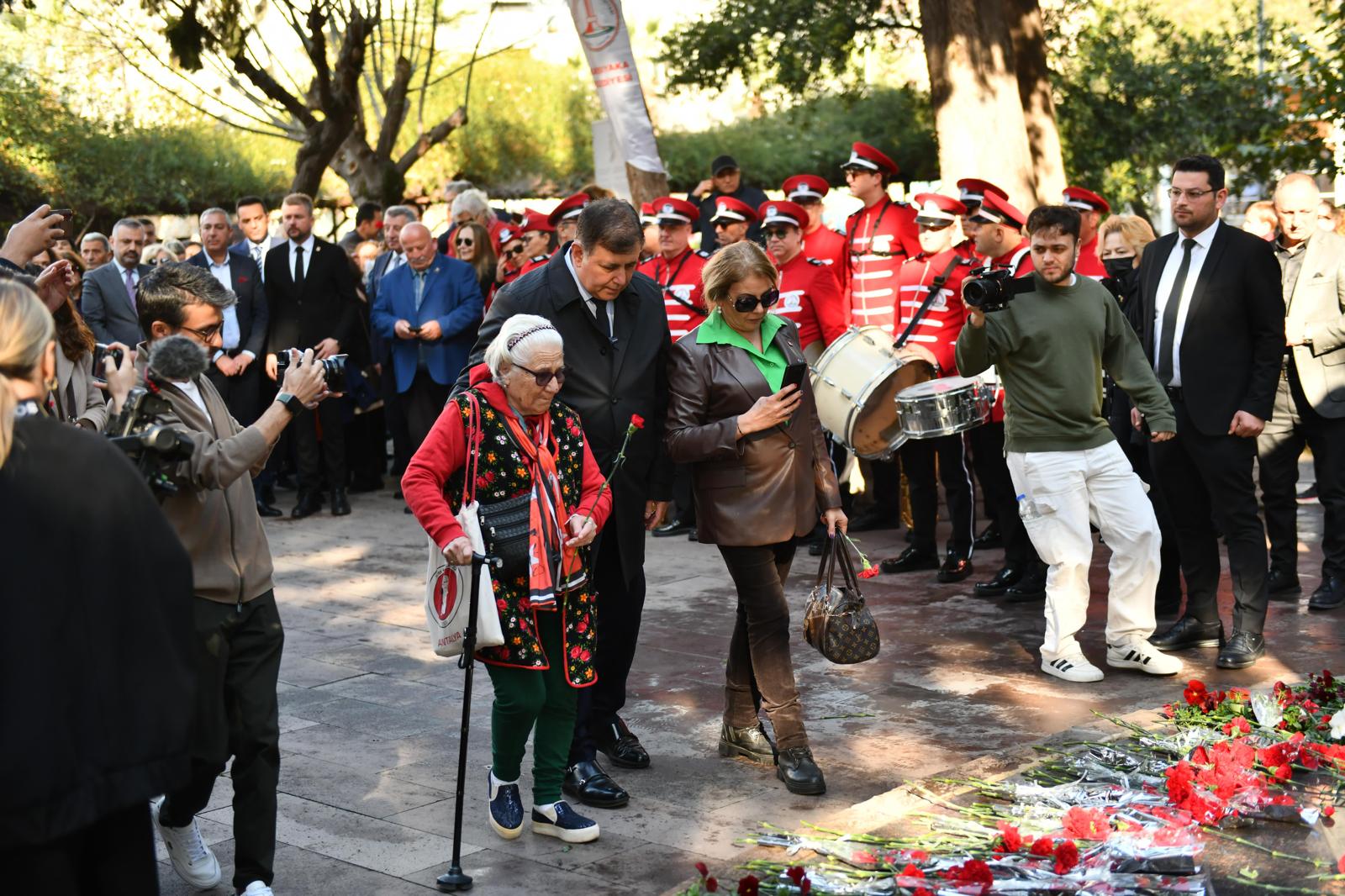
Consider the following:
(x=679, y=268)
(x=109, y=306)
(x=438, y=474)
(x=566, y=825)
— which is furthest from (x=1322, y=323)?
(x=109, y=306)

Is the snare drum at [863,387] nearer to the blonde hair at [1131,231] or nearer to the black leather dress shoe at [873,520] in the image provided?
the blonde hair at [1131,231]

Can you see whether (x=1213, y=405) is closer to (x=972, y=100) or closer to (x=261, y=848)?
(x=261, y=848)

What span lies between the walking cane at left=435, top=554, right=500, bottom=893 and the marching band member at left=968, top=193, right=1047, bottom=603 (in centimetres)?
420

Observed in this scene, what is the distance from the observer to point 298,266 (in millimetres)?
12547

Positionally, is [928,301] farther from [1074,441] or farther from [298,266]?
[298,266]

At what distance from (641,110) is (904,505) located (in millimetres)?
4074

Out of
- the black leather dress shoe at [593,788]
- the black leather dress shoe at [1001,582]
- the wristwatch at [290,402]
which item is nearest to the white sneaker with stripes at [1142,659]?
the black leather dress shoe at [1001,582]

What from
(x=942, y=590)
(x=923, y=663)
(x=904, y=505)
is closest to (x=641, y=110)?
(x=904, y=505)

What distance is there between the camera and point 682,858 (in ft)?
17.2

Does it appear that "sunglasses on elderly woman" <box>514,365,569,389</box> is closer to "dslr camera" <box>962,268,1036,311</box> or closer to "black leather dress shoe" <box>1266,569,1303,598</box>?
"dslr camera" <box>962,268,1036,311</box>

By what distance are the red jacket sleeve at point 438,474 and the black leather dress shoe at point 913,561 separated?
515 centimetres

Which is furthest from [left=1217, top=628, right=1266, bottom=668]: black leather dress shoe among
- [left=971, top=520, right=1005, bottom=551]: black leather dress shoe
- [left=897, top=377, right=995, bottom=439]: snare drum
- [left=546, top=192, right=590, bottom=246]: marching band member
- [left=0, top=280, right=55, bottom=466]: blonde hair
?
[left=546, top=192, right=590, bottom=246]: marching band member

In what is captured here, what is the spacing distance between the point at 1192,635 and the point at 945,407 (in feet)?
5.58

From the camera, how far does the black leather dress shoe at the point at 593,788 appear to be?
5.77 metres
